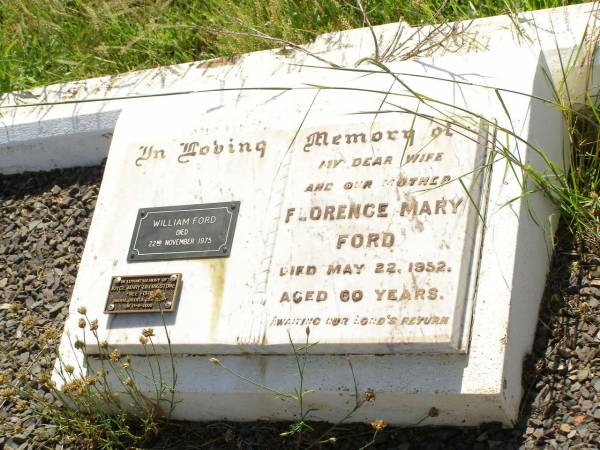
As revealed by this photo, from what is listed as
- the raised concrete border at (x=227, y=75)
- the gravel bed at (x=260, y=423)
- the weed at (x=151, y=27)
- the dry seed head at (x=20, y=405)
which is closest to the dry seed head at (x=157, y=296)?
the gravel bed at (x=260, y=423)

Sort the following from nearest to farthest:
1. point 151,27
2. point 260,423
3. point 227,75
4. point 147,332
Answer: point 147,332, point 260,423, point 227,75, point 151,27

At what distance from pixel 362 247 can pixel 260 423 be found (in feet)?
2.30

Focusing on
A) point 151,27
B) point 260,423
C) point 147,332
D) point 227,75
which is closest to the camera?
point 147,332

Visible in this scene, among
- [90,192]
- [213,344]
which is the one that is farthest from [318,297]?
[90,192]

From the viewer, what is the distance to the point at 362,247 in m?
3.30

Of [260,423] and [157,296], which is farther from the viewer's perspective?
[260,423]

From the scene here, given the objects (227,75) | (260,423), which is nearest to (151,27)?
(227,75)

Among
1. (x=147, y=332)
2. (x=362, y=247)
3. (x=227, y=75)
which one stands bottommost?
(x=147, y=332)

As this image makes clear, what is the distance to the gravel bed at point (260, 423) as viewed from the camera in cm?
311

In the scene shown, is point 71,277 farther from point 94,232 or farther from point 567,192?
point 567,192

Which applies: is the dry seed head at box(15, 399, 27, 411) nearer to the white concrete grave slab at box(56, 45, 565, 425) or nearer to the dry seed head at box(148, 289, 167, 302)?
the white concrete grave slab at box(56, 45, 565, 425)

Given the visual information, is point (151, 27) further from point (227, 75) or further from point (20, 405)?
point (20, 405)

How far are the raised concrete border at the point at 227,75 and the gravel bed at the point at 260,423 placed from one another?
0.83ft

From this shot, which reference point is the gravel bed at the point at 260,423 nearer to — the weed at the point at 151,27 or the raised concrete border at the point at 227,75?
the raised concrete border at the point at 227,75
